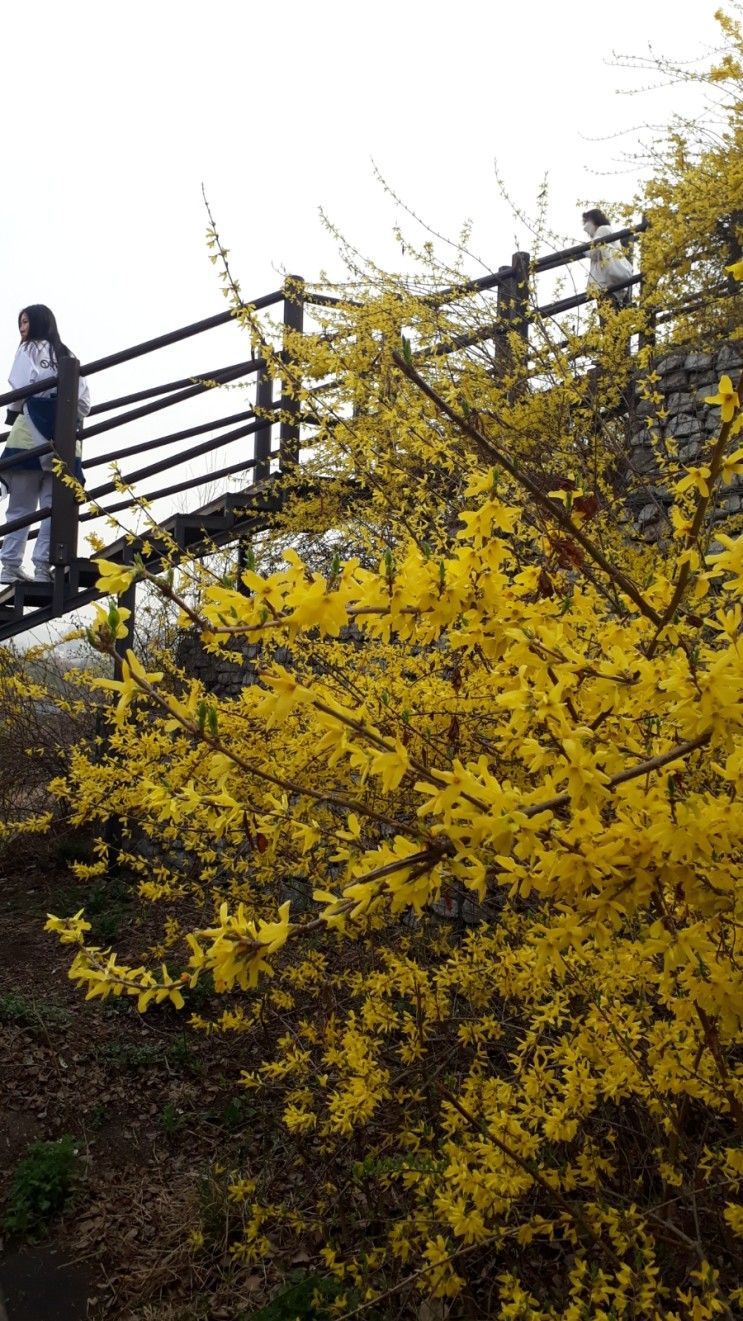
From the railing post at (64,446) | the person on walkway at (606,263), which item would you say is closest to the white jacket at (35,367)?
the railing post at (64,446)

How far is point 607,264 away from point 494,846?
577 centimetres

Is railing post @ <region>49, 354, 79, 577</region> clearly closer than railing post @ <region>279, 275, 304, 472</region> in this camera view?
No

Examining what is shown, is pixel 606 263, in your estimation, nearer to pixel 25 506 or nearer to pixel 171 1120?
pixel 25 506

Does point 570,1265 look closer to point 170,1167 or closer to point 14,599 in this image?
point 170,1167

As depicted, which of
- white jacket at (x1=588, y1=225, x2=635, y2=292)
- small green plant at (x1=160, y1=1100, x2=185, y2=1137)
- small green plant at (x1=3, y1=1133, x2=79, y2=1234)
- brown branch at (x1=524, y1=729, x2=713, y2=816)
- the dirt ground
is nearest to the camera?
brown branch at (x1=524, y1=729, x2=713, y2=816)

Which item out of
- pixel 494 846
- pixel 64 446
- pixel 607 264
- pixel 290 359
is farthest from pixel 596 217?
pixel 494 846

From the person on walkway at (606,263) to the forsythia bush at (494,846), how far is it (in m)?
0.87

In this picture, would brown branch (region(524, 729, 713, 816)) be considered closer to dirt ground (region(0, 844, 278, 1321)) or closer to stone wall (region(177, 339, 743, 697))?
dirt ground (region(0, 844, 278, 1321))

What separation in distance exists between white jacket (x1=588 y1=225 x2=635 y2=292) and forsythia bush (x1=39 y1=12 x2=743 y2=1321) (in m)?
0.86

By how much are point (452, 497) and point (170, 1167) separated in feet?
10.9

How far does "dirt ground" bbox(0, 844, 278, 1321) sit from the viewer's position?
10.7 ft

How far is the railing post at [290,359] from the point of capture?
19.4 feet

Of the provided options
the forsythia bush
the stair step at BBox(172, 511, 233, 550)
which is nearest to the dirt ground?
the forsythia bush

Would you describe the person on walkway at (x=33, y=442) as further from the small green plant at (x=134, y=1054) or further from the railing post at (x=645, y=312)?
the railing post at (x=645, y=312)
